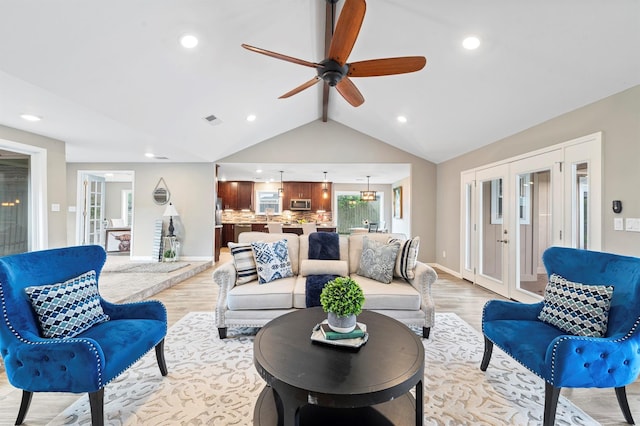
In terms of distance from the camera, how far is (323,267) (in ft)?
10.3

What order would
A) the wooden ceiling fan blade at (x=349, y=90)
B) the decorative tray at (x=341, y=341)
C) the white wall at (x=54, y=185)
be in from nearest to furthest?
the decorative tray at (x=341, y=341) < the wooden ceiling fan blade at (x=349, y=90) < the white wall at (x=54, y=185)

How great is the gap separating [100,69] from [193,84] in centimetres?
91

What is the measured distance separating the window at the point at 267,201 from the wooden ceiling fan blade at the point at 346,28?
8.15 meters

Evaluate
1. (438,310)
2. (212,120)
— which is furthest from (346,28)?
(438,310)

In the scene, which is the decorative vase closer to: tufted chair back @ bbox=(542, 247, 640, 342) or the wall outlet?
tufted chair back @ bbox=(542, 247, 640, 342)

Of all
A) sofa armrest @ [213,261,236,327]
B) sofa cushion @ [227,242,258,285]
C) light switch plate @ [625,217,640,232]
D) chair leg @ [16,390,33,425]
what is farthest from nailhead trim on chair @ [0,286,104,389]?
light switch plate @ [625,217,640,232]

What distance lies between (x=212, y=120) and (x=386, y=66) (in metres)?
3.15

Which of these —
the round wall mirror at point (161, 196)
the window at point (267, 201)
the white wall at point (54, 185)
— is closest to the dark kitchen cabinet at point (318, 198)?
the window at point (267, 201)

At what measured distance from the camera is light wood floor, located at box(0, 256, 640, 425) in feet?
5.80

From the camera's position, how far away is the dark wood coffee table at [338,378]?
124 cm

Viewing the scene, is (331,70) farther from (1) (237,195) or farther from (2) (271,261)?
(1) (237,195)

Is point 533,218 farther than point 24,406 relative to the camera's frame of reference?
Yes

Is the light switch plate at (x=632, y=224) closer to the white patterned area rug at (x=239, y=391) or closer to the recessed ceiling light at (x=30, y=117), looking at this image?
the white patterned area rug at (x=239, y=391)

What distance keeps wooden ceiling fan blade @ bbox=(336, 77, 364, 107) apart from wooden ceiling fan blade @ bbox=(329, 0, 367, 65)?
31cm
